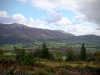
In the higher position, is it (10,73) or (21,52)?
(21,52)

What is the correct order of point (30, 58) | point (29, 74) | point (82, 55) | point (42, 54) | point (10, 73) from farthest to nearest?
1. point (82, 55)
2. point (42, 54)
3. point (30, 58)
4. point (29, 74)
5. point (10, 73)

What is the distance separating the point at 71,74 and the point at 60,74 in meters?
1.85

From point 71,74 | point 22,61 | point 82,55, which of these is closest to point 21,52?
point 22,61

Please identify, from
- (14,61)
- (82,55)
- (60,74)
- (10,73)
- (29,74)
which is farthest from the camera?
(82,55)

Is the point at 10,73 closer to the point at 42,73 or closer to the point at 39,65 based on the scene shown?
the point at 42,73

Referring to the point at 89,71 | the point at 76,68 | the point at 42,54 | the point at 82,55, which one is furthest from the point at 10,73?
the point at 82,55

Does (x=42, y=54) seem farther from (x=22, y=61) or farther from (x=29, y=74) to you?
(x=29, y=74)

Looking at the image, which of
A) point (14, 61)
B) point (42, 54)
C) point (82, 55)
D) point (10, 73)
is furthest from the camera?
point (82, 55)

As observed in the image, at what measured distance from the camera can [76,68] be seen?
25.5m

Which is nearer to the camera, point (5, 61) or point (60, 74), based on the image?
point (60, 74)

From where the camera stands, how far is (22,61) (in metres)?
24.9

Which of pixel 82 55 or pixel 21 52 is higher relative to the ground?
pixel 21 52

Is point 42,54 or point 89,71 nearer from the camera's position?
point 89,71

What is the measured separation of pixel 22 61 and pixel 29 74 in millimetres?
7014
